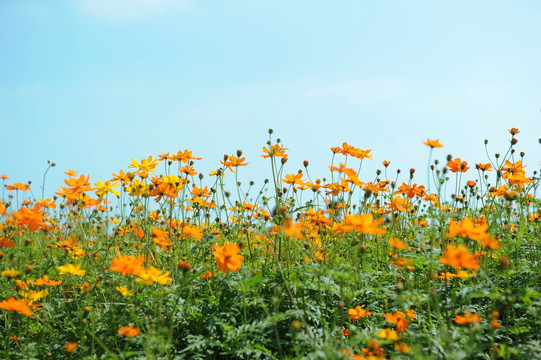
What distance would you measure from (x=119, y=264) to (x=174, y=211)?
1.89m

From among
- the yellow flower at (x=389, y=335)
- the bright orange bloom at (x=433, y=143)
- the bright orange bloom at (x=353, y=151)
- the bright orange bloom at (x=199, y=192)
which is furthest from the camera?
the bright orange bloom at (x=199, y=192)

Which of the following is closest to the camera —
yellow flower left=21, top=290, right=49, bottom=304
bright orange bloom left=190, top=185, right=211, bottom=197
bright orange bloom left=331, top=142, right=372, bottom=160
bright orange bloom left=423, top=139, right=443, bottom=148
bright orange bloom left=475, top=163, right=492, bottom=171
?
yellow flower left=21, top=290, right=49, bottom=304

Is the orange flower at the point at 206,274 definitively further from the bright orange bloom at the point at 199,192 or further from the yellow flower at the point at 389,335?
the yellow flower at the point at 389,335

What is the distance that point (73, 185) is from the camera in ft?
9.34

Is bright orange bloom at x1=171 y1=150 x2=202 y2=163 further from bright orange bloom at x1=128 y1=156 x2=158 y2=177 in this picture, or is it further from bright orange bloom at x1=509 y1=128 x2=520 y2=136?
bright orange bloom at x1=509 y1=128 x2=520 y2=136

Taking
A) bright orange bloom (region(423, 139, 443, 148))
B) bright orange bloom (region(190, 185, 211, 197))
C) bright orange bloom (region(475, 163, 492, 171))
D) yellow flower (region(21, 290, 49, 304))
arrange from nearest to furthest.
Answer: yellow flower (region(21, 290, 49, 304)), bright orange bloom (region(423, 139, 443, 148)), bright orange bloom (region(190, 185, 211, 197)), bright orange bloom (region(475, 163, 492, 171))

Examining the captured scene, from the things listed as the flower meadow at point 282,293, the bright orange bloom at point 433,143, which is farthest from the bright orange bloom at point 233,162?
the bright orange bloom at point 433,143

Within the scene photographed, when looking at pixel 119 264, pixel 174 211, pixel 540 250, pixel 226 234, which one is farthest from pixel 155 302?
pixel 540 250

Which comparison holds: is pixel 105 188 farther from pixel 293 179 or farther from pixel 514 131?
pixel 514 131

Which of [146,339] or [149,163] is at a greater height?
[149,163]

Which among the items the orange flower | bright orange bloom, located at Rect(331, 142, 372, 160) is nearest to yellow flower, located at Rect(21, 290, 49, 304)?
the orange flower

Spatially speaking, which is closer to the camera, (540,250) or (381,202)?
(540,250)

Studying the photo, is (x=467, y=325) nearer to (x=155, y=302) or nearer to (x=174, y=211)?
(x=155, y=302)

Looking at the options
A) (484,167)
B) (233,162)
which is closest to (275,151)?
(233,162)
